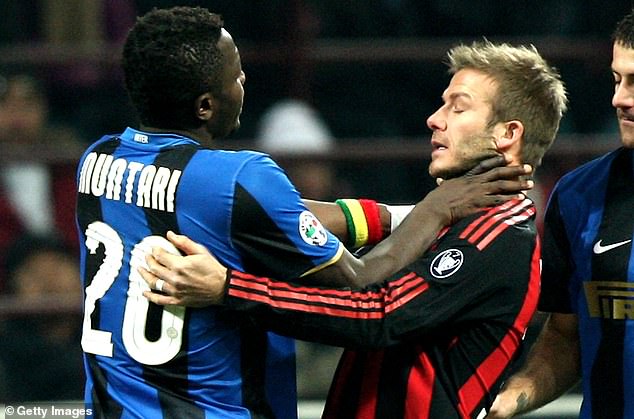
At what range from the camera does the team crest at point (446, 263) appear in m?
3.37

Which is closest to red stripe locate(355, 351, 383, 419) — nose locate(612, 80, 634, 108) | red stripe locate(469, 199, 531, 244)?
red stripe locate(469, 199, 531, 244)

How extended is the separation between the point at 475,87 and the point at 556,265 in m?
0.53

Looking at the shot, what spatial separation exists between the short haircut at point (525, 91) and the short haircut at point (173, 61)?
0.74 meters

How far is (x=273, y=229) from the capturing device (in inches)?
128

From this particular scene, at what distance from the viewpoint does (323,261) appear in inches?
130

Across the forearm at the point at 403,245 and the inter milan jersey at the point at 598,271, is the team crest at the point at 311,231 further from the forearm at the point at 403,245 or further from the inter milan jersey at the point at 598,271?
the inter milan jersey at the point at 598,271

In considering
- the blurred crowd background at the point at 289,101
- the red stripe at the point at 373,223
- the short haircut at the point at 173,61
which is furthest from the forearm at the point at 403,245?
the blurred crowd background at the point at 289,101

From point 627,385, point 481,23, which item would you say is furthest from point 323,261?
point 481,23

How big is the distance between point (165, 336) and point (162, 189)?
13.9 inches

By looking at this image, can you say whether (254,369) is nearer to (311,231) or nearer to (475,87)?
(311,231)

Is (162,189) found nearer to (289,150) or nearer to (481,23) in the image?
(289,150)

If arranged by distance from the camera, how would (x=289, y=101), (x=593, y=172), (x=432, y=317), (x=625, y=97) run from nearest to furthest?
(x=432, y=317)
(x=625, y=97)
(x=593, y=172)
(x=289, y=101)

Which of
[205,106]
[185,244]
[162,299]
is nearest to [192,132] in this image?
[205,106]

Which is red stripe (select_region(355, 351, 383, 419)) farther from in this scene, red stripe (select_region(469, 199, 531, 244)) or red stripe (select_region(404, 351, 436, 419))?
red stripe (select_region(469, 199, 531, 244))
